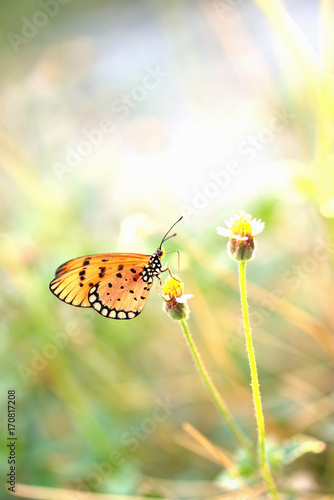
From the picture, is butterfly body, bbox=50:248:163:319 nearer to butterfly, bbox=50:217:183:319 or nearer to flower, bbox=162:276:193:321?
butterfly, bbox=50:217:183:319

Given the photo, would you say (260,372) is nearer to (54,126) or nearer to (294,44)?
(294,44)

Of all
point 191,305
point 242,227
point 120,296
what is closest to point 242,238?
point 242,227

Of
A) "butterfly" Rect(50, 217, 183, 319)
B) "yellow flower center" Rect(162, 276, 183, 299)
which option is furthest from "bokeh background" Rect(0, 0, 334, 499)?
"yellow flower center" Rect(162, 276, 183, 299)

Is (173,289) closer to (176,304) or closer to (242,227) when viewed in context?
(176,304)

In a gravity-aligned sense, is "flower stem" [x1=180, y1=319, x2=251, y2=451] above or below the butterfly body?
below

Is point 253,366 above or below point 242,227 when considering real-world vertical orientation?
below

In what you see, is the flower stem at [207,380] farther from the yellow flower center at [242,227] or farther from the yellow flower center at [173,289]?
the yellow flower center at [242,227]
